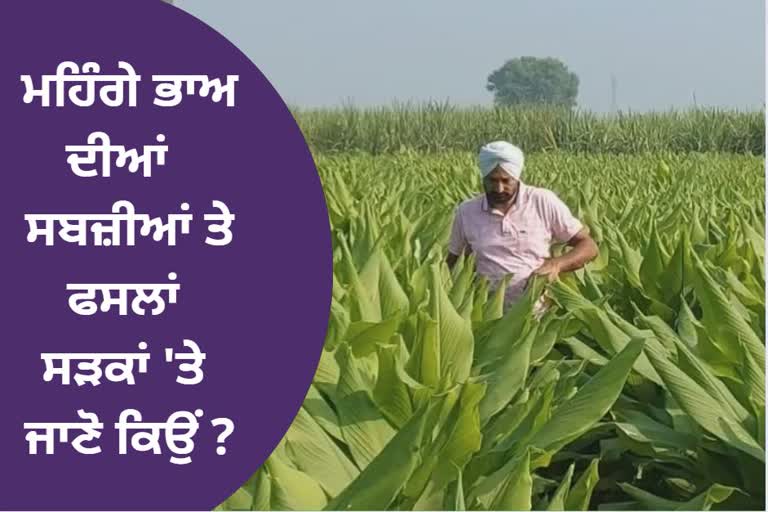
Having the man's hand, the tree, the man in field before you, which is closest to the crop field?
the man's hand

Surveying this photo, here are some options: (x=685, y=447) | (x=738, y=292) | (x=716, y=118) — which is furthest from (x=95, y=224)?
(x=716, y=118)

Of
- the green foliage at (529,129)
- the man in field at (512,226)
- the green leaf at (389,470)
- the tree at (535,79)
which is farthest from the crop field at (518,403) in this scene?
the tree at (535,79)

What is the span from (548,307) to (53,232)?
1983 millimetres

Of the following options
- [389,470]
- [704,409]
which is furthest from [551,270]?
[389,470]

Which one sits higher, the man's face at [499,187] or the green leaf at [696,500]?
the man's face at [499,187]

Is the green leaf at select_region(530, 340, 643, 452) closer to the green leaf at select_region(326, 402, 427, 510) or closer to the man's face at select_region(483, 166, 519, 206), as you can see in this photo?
the green leaf at select_region(326, 402, 427, 510)

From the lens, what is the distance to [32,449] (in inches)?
60.1

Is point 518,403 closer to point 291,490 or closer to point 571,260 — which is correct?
point 291,490

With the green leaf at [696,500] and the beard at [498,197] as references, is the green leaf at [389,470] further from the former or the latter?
the beard at [498,197]

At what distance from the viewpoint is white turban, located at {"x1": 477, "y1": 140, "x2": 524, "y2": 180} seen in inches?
133

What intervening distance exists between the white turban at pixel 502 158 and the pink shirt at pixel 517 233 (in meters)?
0.10

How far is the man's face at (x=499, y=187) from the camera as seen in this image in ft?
11.3

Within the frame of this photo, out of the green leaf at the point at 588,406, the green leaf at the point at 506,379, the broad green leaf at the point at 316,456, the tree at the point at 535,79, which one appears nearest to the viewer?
the broad green leaf at the point at 316,456

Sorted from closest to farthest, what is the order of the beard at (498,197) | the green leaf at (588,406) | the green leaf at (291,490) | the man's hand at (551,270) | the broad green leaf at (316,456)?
the green leaf at (291,490) → the broad green leaf at (316,456) → the green leaf at (588,406) → the man's hand at (551,270) → the beard at (498,197)
